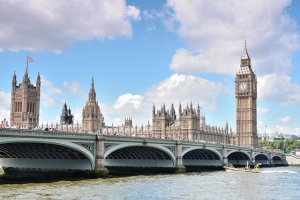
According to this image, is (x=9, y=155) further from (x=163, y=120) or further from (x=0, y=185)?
(x=163, y=120)

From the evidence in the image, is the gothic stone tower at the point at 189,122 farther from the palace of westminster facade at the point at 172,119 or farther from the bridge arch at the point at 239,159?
the bridge arch at the point at 239,159

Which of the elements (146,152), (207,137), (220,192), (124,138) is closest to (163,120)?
(207,137)

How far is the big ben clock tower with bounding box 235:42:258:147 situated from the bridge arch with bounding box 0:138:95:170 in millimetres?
101004

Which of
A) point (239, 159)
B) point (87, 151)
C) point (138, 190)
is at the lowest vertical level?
point (138, 190)

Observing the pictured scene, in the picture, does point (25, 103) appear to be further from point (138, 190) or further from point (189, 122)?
point (138, 190)

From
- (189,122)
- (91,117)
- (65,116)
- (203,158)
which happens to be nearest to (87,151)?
(203,158)

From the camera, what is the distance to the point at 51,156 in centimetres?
5328

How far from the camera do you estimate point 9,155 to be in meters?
54.3

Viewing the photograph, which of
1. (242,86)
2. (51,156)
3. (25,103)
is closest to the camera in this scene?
(51,156)

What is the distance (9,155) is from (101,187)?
17593mm

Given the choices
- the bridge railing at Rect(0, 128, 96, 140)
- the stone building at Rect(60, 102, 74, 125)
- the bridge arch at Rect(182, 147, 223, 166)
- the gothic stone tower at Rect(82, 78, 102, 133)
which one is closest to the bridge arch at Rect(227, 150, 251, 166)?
the bridge arch at Rect(182, 147, 223, 166)

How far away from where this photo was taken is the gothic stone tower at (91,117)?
477ft

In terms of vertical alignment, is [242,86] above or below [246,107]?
above

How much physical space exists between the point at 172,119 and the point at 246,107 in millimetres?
30061
